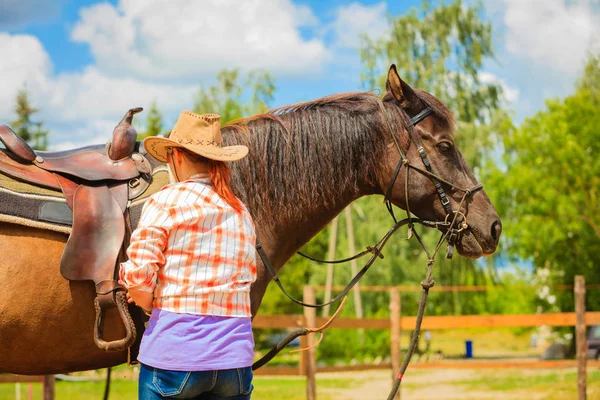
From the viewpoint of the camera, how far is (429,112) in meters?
3.38

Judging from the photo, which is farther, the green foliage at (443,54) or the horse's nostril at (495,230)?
the green foliage at (443,54)

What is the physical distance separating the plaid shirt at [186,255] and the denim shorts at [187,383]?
197 millimetres

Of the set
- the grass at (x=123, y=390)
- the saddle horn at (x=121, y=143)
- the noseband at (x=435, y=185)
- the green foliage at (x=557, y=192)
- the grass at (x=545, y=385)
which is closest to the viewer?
the saddle horn at (x=121, y=143)

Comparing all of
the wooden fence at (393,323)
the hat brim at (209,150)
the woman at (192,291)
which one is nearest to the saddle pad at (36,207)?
the hat brim at (209,150)

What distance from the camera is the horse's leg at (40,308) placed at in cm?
261

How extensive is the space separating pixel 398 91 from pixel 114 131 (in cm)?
149

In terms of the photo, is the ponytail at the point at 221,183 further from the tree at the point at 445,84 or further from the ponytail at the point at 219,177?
the tree at the point at 445,84

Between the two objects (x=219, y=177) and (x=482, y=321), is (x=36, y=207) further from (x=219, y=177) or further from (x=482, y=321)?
(x=482, y=321)

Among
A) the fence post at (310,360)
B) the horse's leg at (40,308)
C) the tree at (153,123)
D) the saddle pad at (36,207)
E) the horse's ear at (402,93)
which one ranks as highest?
the tree at (153,123)

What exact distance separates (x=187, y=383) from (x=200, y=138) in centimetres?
84

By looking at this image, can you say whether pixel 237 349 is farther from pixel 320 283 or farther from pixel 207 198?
pixel 320 283

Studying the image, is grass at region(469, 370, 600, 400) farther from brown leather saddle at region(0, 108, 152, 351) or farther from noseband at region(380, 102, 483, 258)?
brown leather saddle at region(0, 108, 152, 351)

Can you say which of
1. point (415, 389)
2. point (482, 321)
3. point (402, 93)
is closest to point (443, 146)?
point (402, 93)

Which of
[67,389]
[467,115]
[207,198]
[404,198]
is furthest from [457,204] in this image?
[467,115]
